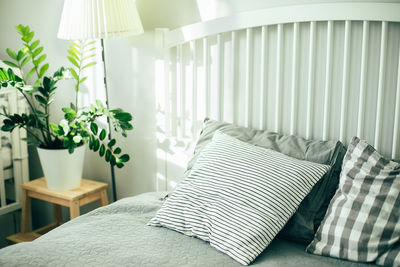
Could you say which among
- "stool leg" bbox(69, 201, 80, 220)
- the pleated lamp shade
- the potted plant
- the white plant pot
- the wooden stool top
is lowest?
"stool leg" bbox(69, 201, 80, 220)

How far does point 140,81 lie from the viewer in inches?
91.7

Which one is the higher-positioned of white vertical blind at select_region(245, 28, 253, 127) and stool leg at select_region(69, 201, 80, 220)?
white vertical blind at select_region(245, 28, 253, 127)

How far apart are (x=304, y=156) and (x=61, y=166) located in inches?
43.3

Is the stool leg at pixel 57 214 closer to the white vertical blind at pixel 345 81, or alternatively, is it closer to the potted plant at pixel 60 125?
the potted plant at pixel 60 125

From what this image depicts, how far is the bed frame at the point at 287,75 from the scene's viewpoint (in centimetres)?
173

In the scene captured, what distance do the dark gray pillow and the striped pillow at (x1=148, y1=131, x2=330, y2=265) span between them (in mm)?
54

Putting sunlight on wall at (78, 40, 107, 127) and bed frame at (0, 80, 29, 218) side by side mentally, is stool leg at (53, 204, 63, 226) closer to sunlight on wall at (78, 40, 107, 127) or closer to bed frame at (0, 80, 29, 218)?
bed frame at (0, 80, 29, 218)

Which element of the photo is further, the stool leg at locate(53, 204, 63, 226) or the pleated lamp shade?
the stool leg at locate(53, 204, 63, 226)

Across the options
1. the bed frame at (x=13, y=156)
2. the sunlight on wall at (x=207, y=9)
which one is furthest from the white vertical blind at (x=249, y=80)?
the bed frame at (x=13, y=156)

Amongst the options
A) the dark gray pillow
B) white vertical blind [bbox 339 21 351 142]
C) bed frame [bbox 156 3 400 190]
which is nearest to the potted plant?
bed frame [bbox 156 3 400 190]

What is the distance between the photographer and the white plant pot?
218 cm

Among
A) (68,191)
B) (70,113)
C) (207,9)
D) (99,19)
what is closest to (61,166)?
(68,191)

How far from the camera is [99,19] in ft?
6.63

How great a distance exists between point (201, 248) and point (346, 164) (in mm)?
542
